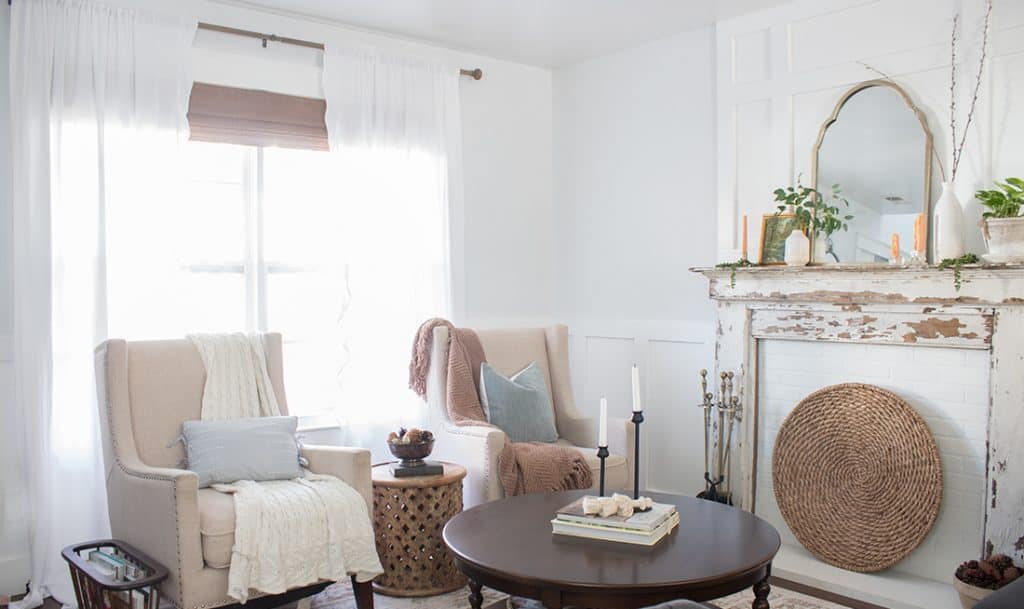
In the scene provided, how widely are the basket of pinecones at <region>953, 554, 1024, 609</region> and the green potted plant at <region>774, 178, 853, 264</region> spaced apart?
1.30m

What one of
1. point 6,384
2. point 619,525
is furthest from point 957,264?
point 6,384

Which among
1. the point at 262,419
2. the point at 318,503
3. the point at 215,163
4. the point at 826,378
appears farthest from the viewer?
the point at 215,163

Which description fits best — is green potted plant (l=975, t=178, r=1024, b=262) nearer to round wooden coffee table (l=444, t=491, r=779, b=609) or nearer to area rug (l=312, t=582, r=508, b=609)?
round wooden coffee table (l=444, t=491, r=779, b=609)

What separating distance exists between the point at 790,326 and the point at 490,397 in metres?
1.34

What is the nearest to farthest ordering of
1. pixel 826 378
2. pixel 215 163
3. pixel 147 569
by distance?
pixel 147 569 → pixel 826 378 → pixel 215 163

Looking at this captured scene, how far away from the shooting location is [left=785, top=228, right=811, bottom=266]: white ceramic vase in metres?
3.68

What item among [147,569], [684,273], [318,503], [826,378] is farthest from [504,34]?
[147,569]

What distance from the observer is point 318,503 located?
9.51 feet

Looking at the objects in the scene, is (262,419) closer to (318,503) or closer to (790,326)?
(318,503)

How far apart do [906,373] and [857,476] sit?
45cm

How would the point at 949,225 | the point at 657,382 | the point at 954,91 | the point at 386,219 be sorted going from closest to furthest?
the point at 949,225, the point at 954,91, the point at 386,219, the point at 657,382

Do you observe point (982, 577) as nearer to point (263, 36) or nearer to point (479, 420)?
point (479, 420)

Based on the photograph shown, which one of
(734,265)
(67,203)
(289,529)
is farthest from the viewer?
(734,265)

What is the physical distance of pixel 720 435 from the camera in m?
4.03
